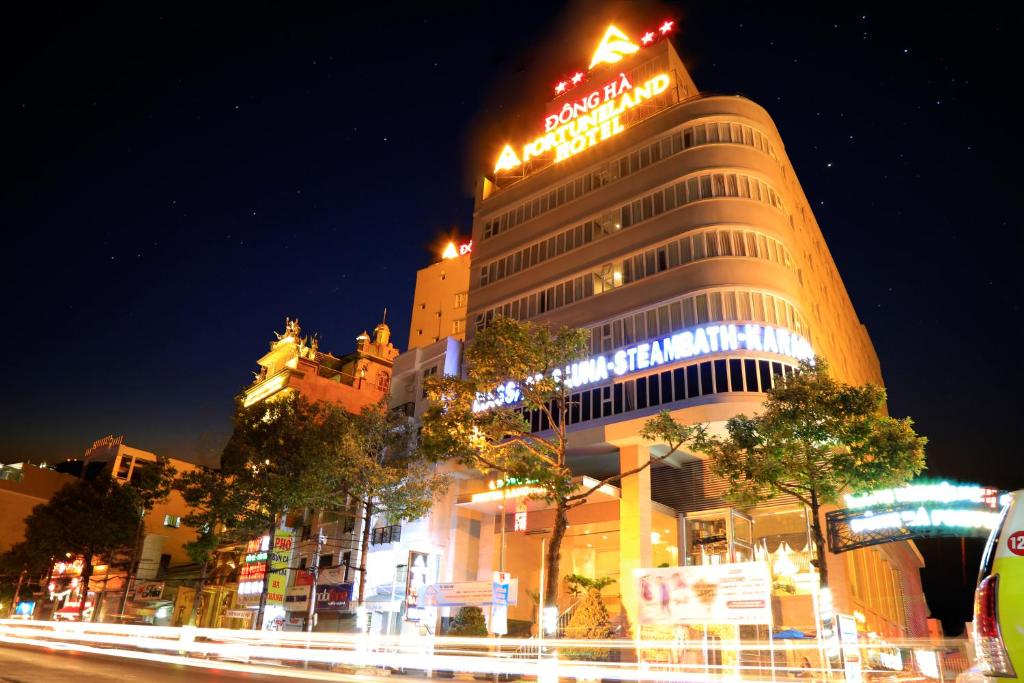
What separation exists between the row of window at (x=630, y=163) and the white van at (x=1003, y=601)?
118 feet

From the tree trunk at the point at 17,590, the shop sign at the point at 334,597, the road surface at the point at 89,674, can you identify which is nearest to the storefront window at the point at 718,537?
the shop sign at the point at 334,597

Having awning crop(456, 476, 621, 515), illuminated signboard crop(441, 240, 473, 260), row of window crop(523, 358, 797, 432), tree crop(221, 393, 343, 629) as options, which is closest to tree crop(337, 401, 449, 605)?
tree crop(221, 393, 343, 629)

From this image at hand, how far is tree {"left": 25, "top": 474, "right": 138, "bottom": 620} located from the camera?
47719mm

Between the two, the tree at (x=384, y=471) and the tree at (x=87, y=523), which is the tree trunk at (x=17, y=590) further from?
the tree at (x=384, y=471)

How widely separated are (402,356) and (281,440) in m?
12.1

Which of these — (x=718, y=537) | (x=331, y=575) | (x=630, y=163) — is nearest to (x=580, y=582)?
(x=718, y=537)

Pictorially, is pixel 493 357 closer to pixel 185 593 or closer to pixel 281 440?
pixel 281 440

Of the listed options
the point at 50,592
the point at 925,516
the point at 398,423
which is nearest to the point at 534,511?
the point at 398,423

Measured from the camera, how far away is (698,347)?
30.9 m

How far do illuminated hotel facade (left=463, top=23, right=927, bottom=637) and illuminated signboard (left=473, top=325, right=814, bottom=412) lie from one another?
82 mm

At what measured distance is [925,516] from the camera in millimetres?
23297

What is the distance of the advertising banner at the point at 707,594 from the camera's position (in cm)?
1703

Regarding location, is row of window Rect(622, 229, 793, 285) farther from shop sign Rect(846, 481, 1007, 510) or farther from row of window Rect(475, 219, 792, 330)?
shop sign Rect(846, 481, 1007, 510)

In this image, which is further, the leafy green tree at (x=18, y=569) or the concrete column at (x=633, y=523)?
the leafy green tree at (x=18, y=569)
